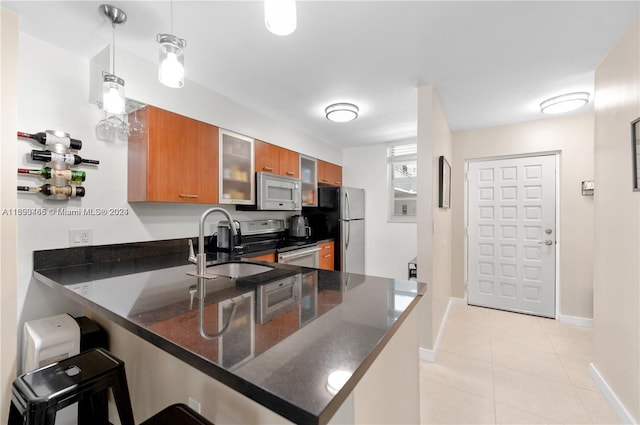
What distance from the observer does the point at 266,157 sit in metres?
3.18

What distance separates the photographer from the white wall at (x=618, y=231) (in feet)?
5.48

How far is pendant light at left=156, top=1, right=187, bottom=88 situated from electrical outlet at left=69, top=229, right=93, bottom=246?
1298 mm

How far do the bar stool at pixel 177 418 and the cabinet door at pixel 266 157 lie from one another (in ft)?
7.72

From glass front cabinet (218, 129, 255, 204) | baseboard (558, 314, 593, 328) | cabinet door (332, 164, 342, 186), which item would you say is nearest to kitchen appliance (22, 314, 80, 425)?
glass front cabinet (218, 129, 255, 204)

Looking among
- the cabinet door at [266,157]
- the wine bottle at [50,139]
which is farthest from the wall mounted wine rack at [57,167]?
the cabinet door at [266,157]

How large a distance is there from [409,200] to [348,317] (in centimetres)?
386

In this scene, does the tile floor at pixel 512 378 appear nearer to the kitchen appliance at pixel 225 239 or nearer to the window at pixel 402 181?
the window at pixel 402 181

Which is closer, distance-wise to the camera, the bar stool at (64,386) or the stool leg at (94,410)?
the bar stool at (64,386)

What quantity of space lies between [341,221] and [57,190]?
10.1 feet

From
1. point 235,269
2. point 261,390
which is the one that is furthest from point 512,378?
point 261,390

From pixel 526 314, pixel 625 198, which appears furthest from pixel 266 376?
pixel 526 314

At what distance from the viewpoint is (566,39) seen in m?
1.86

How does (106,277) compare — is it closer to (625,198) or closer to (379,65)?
(379,65)

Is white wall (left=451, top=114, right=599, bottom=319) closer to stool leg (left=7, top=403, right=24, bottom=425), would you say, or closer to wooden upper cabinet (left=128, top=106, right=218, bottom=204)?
wooden upper cabinet (left=128, top=106, right=218, bottom=204)
